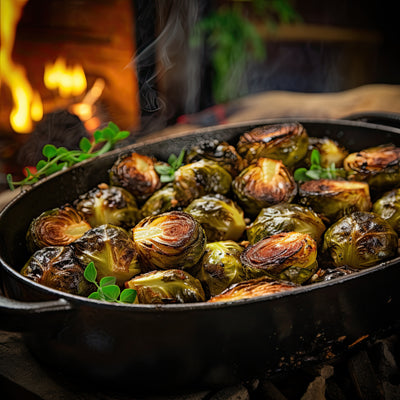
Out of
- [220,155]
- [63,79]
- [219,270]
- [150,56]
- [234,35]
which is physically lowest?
[219,270]

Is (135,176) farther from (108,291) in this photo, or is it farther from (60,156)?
(108,291)

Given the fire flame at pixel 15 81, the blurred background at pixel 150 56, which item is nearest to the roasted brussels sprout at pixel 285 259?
the blurred background at pixel 150 56

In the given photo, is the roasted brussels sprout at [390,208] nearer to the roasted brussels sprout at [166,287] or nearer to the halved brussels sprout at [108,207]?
the roasted brussels sprout at [166,287]

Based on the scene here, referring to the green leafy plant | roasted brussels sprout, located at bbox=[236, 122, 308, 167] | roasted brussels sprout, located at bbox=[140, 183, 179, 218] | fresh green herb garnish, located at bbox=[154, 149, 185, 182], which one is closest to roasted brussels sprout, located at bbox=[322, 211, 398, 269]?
roasted brussels sprout, located at bbox=[236, 122, 308, 167]

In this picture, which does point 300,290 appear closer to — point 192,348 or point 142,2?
point 192,348

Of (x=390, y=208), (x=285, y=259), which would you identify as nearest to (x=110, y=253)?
(x=285, y=259)
